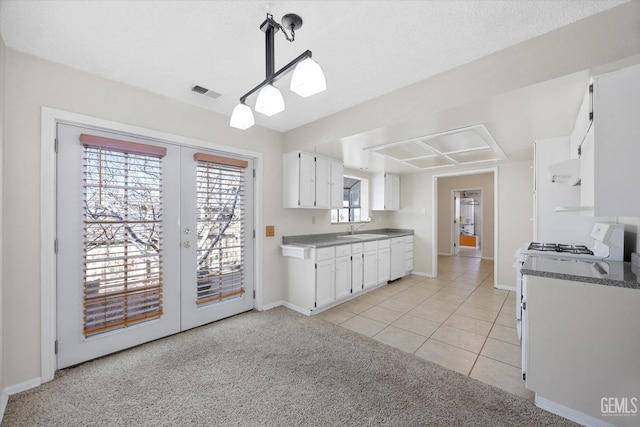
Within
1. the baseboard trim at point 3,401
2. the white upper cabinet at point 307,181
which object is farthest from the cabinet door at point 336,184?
the baseboard trim at point 3,401

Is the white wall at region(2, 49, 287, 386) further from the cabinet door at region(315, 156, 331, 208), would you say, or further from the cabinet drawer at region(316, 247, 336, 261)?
the cabinet drawer at region(316, 247, 336, 261)

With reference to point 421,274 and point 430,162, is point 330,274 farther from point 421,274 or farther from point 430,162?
point 421,274

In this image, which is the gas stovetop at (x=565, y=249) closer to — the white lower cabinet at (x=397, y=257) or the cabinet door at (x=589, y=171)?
the cabinet door at (x=589, y=171)

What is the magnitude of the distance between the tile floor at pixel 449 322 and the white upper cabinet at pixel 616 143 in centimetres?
141

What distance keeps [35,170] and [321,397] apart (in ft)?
8.89

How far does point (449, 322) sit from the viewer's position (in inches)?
120

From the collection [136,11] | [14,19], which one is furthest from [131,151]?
[136,11]

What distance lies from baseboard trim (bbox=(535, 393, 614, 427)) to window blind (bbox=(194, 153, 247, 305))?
2.93 metres

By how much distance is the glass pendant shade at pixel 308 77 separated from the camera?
1.38 meters

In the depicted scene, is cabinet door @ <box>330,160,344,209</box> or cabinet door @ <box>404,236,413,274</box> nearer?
cabinet door @ <box>330,160,344,209</box>

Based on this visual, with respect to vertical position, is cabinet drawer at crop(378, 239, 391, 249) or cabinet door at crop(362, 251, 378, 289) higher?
cabinet drawer at crop(378, 239, 391, 249)

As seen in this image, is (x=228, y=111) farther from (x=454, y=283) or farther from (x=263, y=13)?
(x=454, y=283)

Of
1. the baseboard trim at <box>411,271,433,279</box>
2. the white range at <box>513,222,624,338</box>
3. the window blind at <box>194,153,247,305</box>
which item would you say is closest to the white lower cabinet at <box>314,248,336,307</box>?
the window blind at <box>194,153,247,305</box>

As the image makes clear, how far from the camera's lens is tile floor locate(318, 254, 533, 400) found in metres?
2.21
